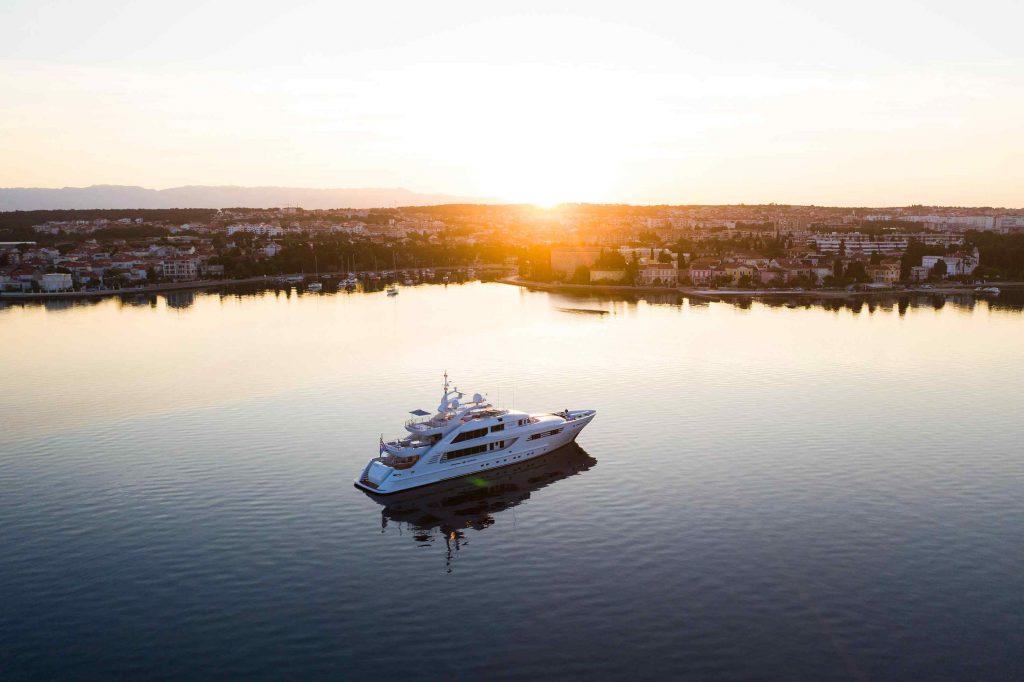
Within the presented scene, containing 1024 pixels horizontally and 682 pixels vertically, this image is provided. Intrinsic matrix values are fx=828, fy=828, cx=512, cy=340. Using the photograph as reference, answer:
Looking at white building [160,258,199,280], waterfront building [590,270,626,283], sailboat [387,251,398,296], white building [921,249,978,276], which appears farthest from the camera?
white building [160,258,199,280]

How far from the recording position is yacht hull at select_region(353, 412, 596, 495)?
64.6ft

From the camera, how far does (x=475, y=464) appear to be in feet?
69.8

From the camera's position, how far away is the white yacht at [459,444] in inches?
790

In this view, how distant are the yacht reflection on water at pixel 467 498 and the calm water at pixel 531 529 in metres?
0.11

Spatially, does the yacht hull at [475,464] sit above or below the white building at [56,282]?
below

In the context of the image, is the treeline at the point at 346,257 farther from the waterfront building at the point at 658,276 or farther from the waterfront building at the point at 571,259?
the waterfront building at the point at 658,276

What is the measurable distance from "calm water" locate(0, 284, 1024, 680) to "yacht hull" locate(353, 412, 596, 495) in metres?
0.39

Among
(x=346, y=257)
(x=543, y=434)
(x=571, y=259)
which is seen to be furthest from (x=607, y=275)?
(x=543, y=434)

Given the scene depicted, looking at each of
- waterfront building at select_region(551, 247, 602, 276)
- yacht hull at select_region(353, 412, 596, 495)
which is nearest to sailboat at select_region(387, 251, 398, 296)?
waterfront building at select_region(551, 247, 602, 276)

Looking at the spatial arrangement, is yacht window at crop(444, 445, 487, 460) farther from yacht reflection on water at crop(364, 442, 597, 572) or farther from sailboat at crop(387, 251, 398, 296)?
sailboat at crop(387, 251, 398, 296)

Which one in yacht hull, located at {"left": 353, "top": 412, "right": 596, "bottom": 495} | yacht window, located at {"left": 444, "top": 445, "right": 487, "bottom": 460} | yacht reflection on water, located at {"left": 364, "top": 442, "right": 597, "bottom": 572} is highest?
yacht window, located at {"left": 444, "top": 445, "right": 487, "bottom": 460}

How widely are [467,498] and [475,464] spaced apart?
1.47 metres

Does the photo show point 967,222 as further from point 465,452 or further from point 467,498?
point 467,498

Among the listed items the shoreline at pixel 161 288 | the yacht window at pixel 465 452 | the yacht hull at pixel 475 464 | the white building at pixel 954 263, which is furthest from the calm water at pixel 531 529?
the white building at pixel 954 263
